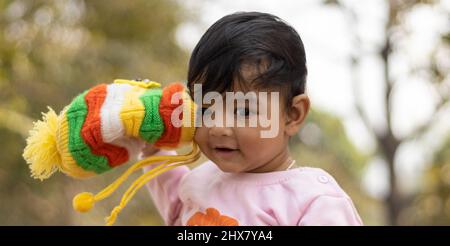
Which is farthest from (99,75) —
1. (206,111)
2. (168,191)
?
(206,111)

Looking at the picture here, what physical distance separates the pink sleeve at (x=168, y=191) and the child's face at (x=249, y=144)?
8.3 inches

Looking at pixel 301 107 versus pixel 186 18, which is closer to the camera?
pixel 301 107

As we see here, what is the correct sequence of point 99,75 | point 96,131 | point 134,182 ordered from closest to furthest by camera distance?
1. point 96,131
2. point 134,182
3. point 99,75

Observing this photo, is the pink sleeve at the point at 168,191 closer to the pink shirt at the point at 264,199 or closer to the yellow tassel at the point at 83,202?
the pink shirt at the point at 264,199

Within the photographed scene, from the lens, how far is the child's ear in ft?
4.58

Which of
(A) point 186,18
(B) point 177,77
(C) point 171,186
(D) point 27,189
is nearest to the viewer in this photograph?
(C) point 171,186

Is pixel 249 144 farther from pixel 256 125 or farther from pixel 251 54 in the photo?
pixel 251 54

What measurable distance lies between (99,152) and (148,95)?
0.17 m

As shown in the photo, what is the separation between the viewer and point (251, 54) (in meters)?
1.31

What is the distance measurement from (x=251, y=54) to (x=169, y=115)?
0.80 feet

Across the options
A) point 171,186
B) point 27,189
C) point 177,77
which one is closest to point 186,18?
point 177,77

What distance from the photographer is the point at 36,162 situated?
1.42m

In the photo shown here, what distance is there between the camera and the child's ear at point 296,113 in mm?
1397

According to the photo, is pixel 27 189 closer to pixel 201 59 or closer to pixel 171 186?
pixel 171 186
